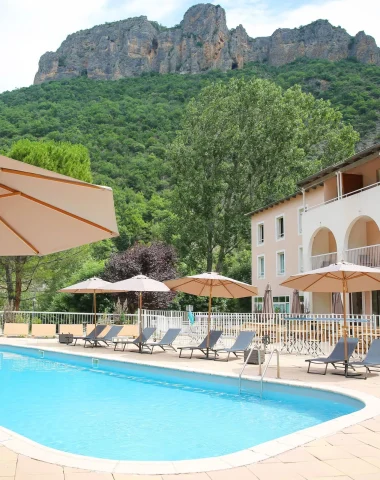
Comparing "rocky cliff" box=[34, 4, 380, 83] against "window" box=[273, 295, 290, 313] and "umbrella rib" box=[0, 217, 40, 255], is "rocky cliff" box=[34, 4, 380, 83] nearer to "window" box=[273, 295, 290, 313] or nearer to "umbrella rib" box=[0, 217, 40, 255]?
"window" box=[273, 295, 290, 313]

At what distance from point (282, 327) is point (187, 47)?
83.4 m

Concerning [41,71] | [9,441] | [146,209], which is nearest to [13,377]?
Answer: [9,441]

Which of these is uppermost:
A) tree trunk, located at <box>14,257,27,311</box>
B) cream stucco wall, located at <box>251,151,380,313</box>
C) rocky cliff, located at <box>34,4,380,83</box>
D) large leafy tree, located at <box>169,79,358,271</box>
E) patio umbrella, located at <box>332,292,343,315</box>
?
rocky cliff, located at <box>34,4,380,83</box>

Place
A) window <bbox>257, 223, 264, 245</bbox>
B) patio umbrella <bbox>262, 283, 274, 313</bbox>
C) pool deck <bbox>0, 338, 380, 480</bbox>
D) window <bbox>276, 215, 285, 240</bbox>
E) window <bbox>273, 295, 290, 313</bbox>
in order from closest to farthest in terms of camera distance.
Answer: pool deck <bbox>0, 338, 380, 480</bbox>
patio umbrella <bbox>262, 283, 274, 313</bbox>
window <bbox>273, 295, 290, 313</bbox>
window <bbox>276, 215, 285, 240</bbox>
window <bbox>257, 223, 264, 245</bbox>

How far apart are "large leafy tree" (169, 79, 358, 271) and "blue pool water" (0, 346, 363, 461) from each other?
2103cm

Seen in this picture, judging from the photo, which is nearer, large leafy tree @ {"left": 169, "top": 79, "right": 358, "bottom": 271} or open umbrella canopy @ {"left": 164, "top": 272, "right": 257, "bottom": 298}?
open umbrella canopy @ {"left": 164, "top": 272, "right": 257, "bottom": 298}

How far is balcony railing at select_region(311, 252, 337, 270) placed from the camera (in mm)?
22906

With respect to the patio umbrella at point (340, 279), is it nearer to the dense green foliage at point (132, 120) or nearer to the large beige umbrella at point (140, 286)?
the large beige umbrella at point (140, 286)

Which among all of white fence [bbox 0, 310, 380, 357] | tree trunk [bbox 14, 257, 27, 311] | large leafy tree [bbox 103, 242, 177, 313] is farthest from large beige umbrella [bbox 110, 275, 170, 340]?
tree trunk [bbox 14, 257, 27, 311]

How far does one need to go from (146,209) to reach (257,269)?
11.8 meters

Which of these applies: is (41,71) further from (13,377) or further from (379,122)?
(13,377)

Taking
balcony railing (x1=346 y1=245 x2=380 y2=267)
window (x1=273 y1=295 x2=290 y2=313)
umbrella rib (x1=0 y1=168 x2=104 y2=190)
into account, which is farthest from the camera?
window (x1=273 y1=295 x2=290 y2=313)

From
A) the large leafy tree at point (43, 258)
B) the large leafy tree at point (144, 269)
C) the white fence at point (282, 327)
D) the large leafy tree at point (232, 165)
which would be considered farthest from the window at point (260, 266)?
the large leafy tree at point (43, 258)

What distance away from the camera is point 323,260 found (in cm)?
2362
